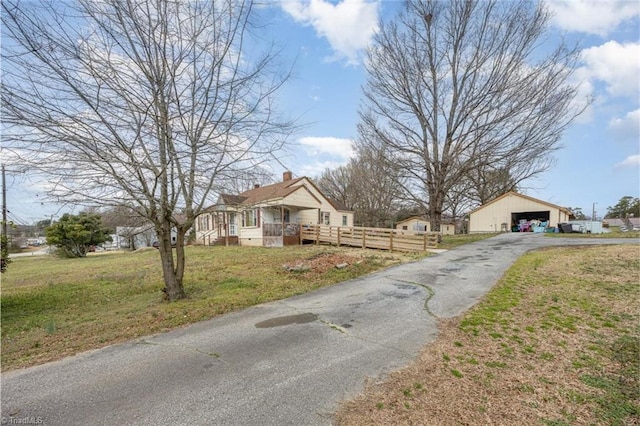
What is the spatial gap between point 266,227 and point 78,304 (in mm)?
12210

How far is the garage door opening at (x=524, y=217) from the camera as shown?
27.5 m

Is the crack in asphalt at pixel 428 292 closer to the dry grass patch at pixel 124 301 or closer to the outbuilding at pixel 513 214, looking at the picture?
the dry grass patch at pixel 124 301

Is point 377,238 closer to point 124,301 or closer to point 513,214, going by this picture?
point 124,301

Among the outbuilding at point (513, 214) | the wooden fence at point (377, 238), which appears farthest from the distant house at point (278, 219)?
the outbuilding at point (513, 214)

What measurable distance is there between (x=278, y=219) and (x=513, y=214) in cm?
2274

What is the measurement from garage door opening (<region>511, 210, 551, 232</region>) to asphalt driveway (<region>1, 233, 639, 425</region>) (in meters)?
27.1

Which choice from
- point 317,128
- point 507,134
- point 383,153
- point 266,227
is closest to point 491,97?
point 507,134

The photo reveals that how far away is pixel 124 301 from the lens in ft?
22.0

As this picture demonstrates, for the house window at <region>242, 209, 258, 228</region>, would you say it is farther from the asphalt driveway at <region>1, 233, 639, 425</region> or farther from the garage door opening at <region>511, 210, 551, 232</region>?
the garage door opening at <region>511, 210, 551, 232</region>

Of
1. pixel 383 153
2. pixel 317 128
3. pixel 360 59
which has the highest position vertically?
pixel 360 59

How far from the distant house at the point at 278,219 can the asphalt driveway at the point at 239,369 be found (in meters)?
11.7

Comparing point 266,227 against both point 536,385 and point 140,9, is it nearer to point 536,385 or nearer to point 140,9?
point 140,9

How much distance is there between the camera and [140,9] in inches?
202

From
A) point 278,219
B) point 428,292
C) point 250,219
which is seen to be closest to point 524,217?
point 278,219
